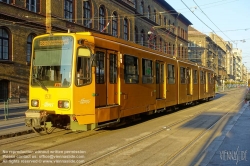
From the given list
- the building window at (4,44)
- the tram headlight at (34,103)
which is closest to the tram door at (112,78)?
the tram headlight at (34,103)

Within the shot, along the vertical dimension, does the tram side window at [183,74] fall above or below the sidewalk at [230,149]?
above

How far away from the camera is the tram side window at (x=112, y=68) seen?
10.5 meters

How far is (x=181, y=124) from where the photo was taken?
1285 cm

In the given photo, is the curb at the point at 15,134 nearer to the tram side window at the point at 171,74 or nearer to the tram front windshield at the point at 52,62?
the tram front windshield at the point at 52,62

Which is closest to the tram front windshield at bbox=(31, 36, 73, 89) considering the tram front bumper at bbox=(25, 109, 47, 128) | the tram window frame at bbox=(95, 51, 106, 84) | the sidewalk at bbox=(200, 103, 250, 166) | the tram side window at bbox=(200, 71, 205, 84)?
the tram front bumper at bbox=(25, 109, 47, 128)

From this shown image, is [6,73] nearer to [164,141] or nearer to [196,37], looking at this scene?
[164,141]

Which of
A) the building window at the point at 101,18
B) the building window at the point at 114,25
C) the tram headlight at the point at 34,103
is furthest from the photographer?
the building window at the point at 114,25

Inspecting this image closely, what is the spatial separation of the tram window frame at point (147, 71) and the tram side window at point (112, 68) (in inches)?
101

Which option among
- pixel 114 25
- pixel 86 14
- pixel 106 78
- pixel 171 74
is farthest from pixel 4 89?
pixel 114 25

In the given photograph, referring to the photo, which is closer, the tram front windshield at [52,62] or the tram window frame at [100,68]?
the tram front windshield at [52,62]

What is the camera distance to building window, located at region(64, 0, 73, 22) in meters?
29.9

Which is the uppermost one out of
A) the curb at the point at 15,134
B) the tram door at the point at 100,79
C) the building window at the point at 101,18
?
the building window at the point at 101,18

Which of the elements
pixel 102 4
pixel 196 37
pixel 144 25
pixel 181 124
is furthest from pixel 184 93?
pixel 196 37

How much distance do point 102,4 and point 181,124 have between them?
2597 centimetres
